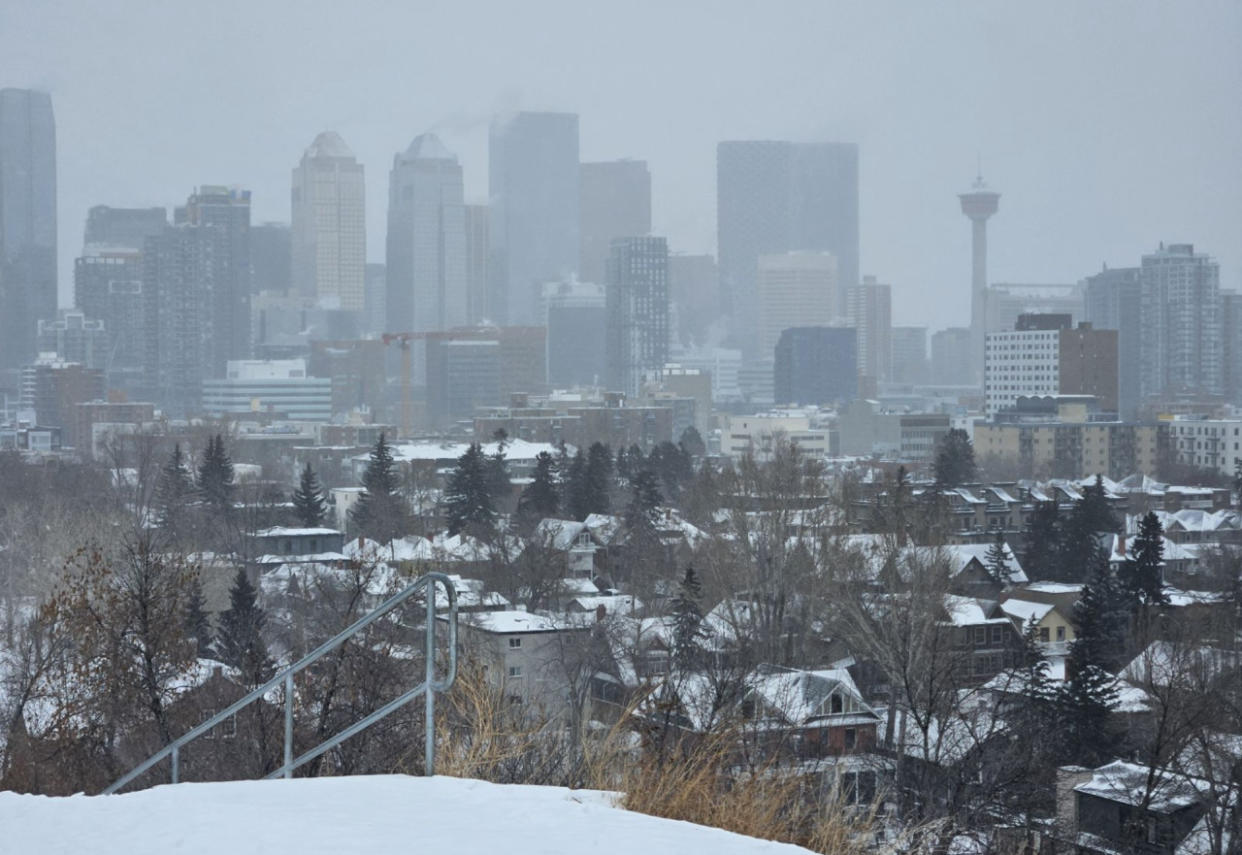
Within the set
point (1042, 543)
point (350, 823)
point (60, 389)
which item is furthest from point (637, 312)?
point (350, 823)

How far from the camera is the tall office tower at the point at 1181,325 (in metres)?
120

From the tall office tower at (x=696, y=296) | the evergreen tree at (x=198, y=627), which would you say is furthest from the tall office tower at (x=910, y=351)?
the evergreen tree at (x=198, y=627)

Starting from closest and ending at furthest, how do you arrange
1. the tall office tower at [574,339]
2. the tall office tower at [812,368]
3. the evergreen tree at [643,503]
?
the evergreen tree at [643,503], the tall office tower at [812,368], the tall office tower at [574,339]

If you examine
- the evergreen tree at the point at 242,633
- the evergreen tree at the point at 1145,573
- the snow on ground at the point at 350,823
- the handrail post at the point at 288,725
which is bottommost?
the evergreen tree at the point at 1145,573

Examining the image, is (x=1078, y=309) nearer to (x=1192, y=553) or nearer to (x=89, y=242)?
(x=89, y=242)

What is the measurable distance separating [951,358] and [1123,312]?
53.9 metres

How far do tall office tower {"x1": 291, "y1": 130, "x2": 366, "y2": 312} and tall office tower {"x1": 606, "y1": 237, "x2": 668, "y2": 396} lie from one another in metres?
44.1

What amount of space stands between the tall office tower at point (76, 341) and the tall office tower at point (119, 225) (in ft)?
109

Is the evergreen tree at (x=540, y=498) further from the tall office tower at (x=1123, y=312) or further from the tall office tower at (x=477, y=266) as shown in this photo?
the tall office tower at (x=477, y=266)

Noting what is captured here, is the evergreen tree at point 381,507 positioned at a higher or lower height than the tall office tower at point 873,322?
lower

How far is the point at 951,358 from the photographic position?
181m

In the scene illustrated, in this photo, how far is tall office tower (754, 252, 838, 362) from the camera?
178250 millimetres

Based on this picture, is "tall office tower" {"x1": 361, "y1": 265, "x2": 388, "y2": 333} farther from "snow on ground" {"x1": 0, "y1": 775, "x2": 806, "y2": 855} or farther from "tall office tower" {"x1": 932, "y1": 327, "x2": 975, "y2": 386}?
"snow on ground" {"x1": 0, "y1": 775, "x2": 806, "y2": 855}

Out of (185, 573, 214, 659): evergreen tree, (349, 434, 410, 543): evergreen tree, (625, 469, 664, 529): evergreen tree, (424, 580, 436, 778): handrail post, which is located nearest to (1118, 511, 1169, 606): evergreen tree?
(625, 469, 664, 529): evergreen tree
